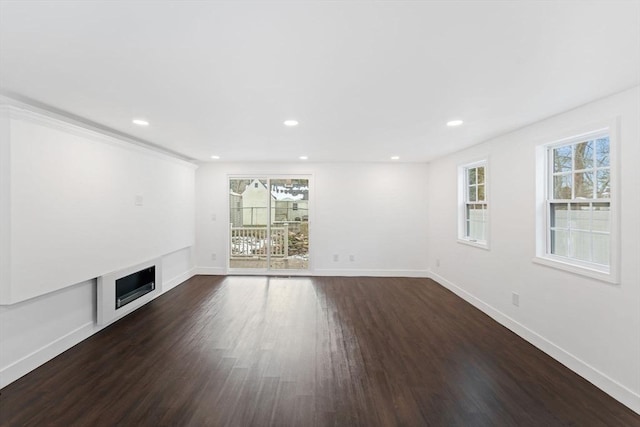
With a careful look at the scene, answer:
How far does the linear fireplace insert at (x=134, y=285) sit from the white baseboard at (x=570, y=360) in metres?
4.75

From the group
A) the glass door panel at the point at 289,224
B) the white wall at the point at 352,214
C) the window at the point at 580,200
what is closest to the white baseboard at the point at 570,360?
the window at the point at 580,200

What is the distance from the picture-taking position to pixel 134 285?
3.92 meters

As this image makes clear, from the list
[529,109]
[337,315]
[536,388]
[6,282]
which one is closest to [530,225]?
[529,109]

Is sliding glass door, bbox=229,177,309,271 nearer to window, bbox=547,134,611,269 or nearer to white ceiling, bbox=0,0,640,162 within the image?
white ceiling, bbox=0,0,640,162

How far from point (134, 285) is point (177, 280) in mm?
1342

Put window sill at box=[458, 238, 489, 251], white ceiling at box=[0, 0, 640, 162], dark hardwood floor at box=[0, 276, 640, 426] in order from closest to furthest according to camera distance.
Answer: white ceiling at box=[0, 0, 640, 162]
dark hardwood floor at box=[0, 276, 640, 426]
window sill at box=[458, 238, 489, 251]

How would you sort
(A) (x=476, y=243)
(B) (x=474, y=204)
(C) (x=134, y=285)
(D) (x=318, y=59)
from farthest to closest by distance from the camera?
(B) (x=474, y=204), (A) (x=476, y=243), (C) (x=134, y=285), (D) (x=318, y=59)

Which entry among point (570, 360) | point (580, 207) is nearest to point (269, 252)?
point (570, 360)

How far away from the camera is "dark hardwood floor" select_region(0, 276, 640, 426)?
200cm

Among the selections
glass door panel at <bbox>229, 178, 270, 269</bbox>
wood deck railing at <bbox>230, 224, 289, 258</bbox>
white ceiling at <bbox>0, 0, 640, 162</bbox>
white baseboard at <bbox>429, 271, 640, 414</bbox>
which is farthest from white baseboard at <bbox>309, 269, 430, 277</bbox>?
white ceiling at <bbox>0, 0, 640, 162</bbox>

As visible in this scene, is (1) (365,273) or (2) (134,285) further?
(1) (365,273)

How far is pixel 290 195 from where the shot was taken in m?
6.01

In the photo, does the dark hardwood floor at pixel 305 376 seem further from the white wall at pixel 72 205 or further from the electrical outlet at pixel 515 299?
the white wall at pixel 72 205

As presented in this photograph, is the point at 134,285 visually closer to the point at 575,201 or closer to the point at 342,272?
the point at 342,272
